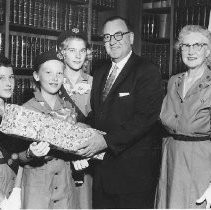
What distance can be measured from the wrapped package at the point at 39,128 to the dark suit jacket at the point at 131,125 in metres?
0.33

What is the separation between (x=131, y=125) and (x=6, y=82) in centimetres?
79

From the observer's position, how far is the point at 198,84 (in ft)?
8.04

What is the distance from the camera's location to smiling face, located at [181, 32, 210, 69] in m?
2.49

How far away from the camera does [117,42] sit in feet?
8.89

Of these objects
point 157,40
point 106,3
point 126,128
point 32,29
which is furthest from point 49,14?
point 126,128

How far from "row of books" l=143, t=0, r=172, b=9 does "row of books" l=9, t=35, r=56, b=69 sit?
149 centimetres

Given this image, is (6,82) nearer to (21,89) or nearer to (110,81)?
(110,81)

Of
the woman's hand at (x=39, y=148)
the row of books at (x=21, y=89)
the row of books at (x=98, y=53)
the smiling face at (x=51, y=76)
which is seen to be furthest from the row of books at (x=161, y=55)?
the woman's hand at (x=39, y=148)

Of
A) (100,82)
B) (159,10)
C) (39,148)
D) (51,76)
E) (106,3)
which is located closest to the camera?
(39,148)

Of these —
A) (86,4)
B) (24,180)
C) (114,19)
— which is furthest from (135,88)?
(86,4)

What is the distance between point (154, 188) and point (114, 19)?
3.72 feet

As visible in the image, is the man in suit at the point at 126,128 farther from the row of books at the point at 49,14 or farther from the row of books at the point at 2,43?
the row of books at the point at 49,14

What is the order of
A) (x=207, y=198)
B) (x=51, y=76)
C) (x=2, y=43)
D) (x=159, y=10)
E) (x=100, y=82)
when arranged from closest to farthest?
(x=207, y=198) → (x=51, y=76) → (x=100, y=82) → (x=2, y=43) → (x=159, y=10)

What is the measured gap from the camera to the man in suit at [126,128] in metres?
2.53
